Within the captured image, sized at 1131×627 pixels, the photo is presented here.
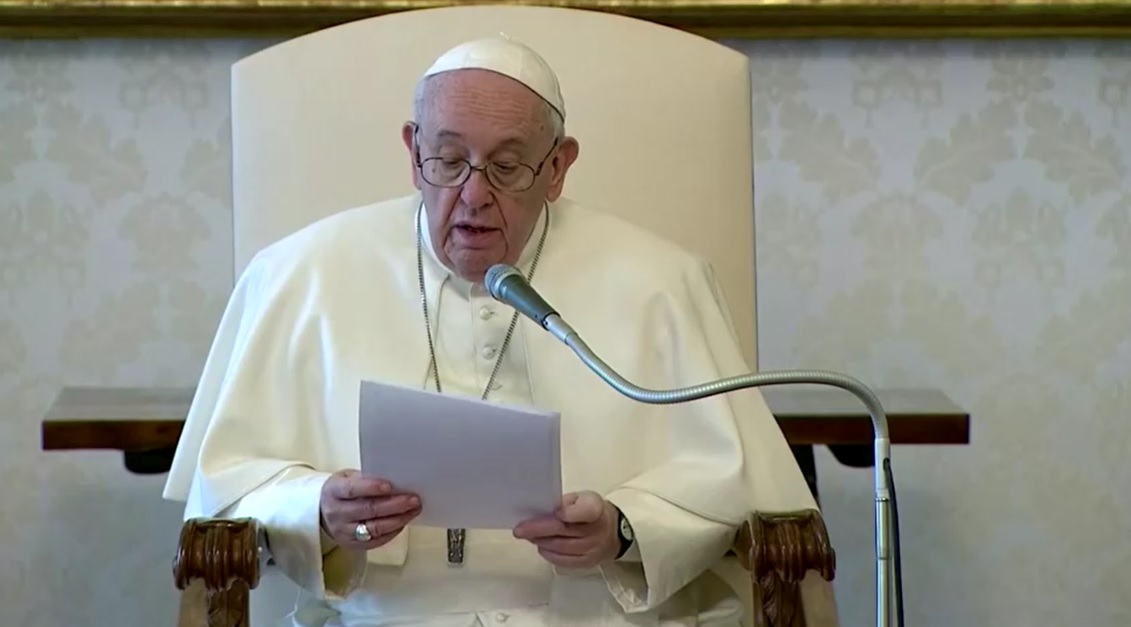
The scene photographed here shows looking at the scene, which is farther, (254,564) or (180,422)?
(180,422)

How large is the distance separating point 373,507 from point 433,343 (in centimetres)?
43

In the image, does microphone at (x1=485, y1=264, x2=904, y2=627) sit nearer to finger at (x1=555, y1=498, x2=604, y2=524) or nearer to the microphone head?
the microphone head

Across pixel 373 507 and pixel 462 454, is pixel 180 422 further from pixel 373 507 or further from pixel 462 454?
pixel 462 454

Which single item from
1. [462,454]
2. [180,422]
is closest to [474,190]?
[462,454]

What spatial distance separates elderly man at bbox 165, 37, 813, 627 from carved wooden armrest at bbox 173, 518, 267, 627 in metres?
0.11

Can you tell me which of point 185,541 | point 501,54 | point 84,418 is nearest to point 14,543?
point 84,418

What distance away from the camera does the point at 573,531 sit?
5.91 ft

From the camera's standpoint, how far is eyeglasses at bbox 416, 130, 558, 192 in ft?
6.58

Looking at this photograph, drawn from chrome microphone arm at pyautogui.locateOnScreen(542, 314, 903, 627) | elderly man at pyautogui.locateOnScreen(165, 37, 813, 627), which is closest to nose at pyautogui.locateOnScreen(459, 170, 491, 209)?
elderly man at pyautogui.locateOnScreen(165, 37, 813, 627)

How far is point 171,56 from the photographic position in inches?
117

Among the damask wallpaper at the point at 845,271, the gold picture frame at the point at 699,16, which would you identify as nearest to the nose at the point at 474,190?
the gold picture frame at the point at 699,16

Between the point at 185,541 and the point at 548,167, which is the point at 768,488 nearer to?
the point at 548,167

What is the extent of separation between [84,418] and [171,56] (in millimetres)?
966

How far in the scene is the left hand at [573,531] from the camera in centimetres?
179
